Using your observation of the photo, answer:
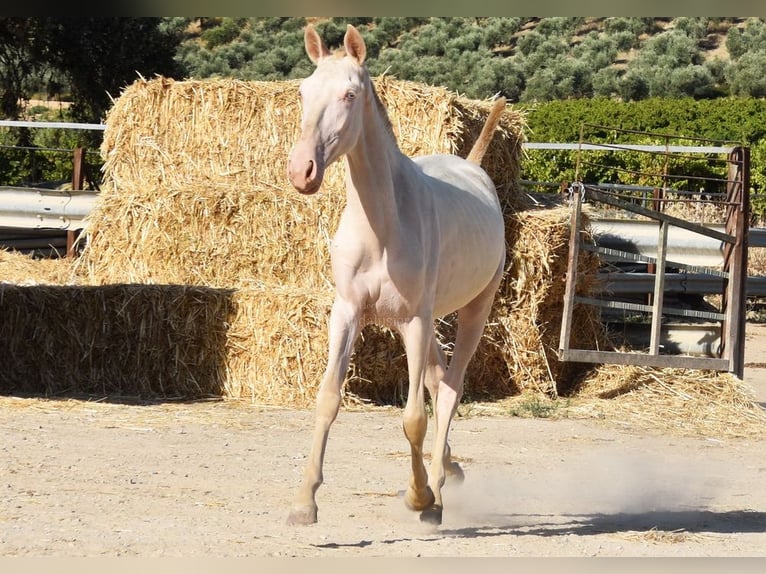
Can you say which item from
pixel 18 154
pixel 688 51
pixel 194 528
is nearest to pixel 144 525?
pixel 194 528

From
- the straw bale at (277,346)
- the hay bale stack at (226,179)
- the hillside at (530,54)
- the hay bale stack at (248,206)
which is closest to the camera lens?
the straw bale at (277,346)

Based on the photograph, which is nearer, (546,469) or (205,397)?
(546,469)

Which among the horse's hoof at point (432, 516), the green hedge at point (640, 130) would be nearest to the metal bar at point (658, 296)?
the horse's hoof at point (432, 516)

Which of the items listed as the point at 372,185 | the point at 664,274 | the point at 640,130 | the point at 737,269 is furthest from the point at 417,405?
the point at 640,130

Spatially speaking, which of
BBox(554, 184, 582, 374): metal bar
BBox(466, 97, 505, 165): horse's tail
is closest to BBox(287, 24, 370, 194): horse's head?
BBox(466, 97, 505, 165): horse's tail

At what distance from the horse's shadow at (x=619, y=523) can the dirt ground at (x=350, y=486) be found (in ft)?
0.05

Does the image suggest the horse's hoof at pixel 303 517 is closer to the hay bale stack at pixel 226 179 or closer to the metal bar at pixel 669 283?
the hay bale stack at pixel 226 179

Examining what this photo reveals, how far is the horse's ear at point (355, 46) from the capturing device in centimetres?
Result: 484

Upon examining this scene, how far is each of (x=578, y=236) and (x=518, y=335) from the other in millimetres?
963

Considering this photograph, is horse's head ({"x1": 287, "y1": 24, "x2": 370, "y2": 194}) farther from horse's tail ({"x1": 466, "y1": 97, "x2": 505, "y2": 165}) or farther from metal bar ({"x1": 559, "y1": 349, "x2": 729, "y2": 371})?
metal bar ({"x1": 559, "y1": 349, "x2": 729, "y2": 371})

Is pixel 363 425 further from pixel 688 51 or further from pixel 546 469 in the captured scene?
pixel 688 51

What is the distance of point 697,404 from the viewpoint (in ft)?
30.9

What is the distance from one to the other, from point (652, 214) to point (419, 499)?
494 cm

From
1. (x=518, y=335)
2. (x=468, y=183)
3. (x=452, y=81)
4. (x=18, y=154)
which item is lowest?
(x=518, y=335)
